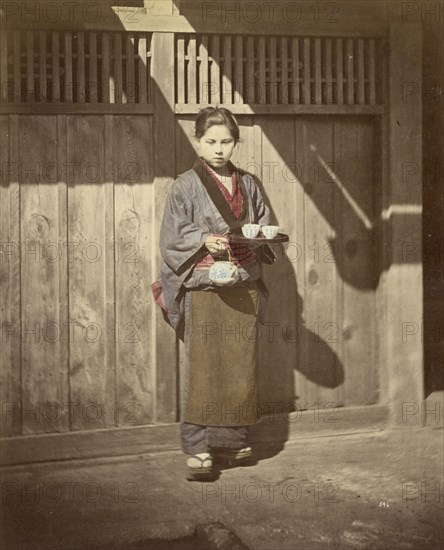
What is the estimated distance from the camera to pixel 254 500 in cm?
492

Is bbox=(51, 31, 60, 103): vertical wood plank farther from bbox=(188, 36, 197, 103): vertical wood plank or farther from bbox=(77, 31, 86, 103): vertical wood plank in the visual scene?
bbox=(188, 36, 197, 103): vertical wood plank

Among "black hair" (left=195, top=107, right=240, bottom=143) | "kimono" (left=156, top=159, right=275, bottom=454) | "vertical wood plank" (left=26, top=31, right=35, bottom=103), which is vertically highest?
"vertical wood plank" (left=26, top=31, right=35, bottom=103)

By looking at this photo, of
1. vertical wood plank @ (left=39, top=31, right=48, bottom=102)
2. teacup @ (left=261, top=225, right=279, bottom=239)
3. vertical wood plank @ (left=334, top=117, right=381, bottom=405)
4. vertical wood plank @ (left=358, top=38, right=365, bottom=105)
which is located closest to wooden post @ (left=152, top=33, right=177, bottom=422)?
vertical wood plank @ (left=39, top=31, right=48, bottom=102)

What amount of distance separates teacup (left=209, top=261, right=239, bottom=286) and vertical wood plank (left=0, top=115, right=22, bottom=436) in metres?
1.31

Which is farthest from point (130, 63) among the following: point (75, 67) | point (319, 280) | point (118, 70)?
point (319, 280)

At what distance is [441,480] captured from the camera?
521 cm

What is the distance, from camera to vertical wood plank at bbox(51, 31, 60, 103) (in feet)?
17.5

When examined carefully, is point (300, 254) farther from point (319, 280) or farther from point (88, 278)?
point (88, 278)

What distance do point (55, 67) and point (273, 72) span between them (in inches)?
58.2

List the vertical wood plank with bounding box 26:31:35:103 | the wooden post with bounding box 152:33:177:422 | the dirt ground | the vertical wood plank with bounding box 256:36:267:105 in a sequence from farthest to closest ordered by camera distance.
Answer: the vertical wood plank with bounding box 256:36:267:105, the wooden post with bounding box 152:33:177:422, the vertical wood plank with bounding box 26:31:35:103, the dirt ground

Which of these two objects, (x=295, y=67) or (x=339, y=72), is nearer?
(x=295, y=67)

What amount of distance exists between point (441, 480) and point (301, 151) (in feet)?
7.83

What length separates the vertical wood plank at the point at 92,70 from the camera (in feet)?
17.7

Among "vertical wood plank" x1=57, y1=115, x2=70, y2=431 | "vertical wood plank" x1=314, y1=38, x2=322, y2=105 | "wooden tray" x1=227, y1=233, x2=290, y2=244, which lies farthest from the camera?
"vertical wood plank" x1=314, y1=38, x2=322, y2=105
